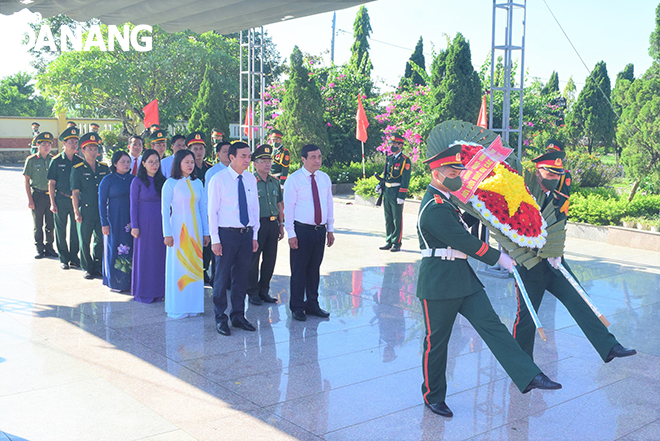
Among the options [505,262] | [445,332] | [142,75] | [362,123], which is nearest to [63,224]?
[445,332]

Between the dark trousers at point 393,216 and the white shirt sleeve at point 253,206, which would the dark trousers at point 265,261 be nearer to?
the white shirt sleeve at point 253,206

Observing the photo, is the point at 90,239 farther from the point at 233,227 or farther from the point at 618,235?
the point at 618,235

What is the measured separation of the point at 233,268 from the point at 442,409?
101 inches

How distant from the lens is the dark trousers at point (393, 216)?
9953 millimetres

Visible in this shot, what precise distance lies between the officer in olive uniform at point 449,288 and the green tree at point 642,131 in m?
9.34

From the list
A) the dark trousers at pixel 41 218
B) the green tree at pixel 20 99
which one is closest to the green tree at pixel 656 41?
the dark trousers at pixel 41 218

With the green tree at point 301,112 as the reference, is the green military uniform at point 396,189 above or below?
below

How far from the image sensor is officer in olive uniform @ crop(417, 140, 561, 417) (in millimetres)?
3938

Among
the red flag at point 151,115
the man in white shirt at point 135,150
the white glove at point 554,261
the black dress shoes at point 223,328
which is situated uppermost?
the red flag at point 151,115

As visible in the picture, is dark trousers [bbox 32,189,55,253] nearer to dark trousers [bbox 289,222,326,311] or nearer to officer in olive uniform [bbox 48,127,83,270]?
officer in olive uniform [bbox 48,127,83,270]

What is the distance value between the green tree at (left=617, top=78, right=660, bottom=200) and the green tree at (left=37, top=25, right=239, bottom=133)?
2110 cm

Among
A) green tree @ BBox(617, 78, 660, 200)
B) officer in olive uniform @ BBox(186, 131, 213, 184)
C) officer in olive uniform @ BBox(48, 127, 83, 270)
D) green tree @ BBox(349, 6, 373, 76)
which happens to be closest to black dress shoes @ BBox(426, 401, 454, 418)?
officer in olive uniform @ BBox(186, 131, 213, 184)

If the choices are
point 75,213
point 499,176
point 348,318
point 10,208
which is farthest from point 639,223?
point 10,208

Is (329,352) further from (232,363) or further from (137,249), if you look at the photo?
(137,249)
